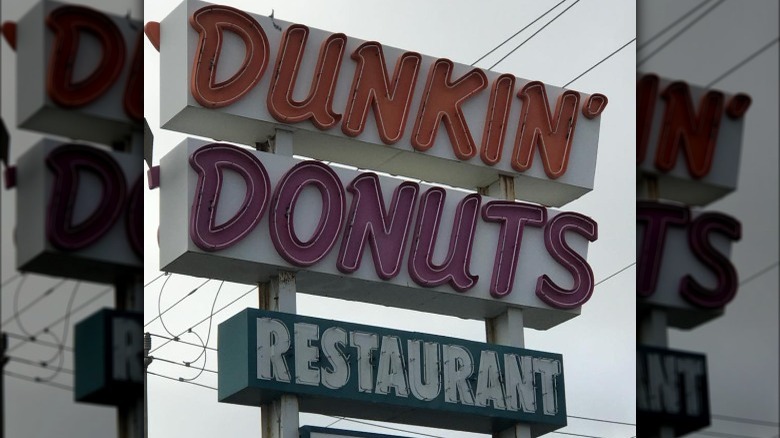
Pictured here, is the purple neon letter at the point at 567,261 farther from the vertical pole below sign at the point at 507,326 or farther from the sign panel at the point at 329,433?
the sign panel at the point at 329,433

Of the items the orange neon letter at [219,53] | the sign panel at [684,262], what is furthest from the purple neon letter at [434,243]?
the sign panel at [684,262]

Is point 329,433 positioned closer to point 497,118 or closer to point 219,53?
point 219,53

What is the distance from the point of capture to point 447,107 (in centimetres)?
1135

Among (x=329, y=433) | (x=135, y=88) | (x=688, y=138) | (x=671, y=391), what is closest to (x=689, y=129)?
(x=688, y=138)

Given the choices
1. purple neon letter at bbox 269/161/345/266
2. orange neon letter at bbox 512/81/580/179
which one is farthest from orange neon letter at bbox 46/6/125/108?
orange neon letter at bbox 512/81/580/179

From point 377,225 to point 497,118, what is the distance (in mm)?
1349

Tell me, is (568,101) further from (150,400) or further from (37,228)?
(37,228)

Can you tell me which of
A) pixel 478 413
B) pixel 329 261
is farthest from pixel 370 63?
pixel 478 413

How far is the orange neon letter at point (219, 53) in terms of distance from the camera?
10.3 meters

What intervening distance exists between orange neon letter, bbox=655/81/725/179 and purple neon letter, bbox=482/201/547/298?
10.5 m

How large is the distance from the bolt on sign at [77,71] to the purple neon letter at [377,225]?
990cm

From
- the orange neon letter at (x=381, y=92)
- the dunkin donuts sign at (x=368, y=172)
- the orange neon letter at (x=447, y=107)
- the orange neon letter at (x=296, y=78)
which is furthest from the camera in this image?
the orange neon letter at (x=447, y=107)

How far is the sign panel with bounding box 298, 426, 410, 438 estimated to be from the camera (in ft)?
32.5

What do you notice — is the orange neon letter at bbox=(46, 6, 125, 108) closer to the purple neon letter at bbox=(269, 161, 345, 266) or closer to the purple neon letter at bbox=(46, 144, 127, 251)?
the purple neon letter at bbox=(46, 144, 127, 251)
